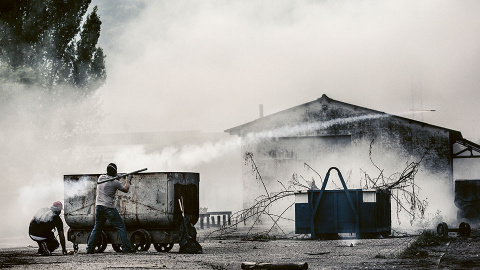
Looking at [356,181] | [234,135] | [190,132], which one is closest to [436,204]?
[356,181]

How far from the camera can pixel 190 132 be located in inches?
2717

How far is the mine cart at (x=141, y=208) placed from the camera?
13930mm

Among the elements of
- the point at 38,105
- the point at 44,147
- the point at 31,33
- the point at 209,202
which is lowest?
the point at 209,202

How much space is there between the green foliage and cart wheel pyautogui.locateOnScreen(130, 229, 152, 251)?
1568 cm

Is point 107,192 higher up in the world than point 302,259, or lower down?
higher up

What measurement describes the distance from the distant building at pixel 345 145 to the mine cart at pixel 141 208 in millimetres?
15825

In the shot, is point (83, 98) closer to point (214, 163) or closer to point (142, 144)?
point (214, 163)

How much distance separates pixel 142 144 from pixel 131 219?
47.3m

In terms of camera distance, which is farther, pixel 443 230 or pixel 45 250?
pixel 443 230

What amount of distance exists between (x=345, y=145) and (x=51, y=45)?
14.2 metres

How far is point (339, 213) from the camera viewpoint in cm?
1675

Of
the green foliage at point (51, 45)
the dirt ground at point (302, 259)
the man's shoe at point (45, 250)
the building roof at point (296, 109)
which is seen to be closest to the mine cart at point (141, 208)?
the man's shoe at point (45, 250)

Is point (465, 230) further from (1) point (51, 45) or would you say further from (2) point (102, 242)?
(1) point (51, 45)

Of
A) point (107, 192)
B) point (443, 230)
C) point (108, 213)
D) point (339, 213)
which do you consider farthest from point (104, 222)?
point (443, 230)
